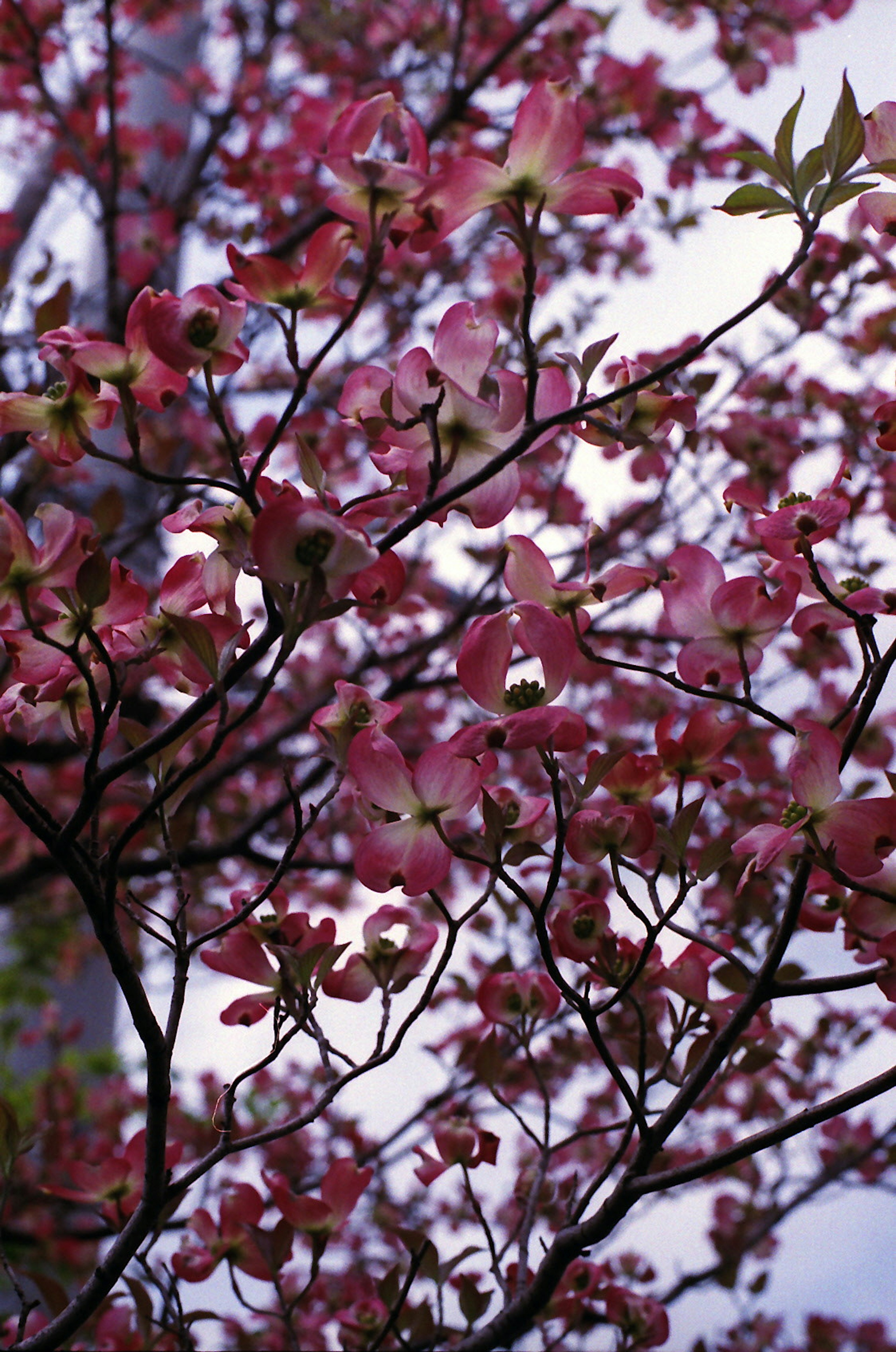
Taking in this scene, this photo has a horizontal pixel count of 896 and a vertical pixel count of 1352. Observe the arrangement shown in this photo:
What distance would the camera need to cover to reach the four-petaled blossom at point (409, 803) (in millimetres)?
681

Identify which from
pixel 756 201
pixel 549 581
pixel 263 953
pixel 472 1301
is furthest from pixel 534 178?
pixel 472 1301

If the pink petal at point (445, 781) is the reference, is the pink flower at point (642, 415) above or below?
above

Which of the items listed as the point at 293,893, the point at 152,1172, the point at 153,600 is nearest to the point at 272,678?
the point at 152,1172

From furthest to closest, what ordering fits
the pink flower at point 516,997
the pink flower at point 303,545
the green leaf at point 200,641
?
the pink flower at point 516,997, the green leaf at point 200,641, the pink flower at point 303,545

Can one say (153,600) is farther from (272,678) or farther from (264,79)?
(264,79)

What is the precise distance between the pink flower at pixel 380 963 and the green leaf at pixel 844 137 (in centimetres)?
60

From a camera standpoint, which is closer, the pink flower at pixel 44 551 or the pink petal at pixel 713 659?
the pink flower at pixel 44 551

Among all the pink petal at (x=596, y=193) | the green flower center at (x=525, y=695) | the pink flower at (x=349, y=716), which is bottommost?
the green flower center at (x=525, y=695)

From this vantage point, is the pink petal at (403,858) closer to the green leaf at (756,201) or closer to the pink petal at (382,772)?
the pink petal at (382,772)

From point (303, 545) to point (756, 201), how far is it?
349mm

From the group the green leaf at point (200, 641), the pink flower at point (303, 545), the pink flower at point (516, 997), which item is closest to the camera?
the pink flower at point (303, 545)

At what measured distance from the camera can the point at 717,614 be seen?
765mm

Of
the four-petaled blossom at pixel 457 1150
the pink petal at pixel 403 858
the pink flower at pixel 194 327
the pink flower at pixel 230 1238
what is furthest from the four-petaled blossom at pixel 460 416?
the pink flower at pixel 230 1238

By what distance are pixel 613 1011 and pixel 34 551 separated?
1.27m
